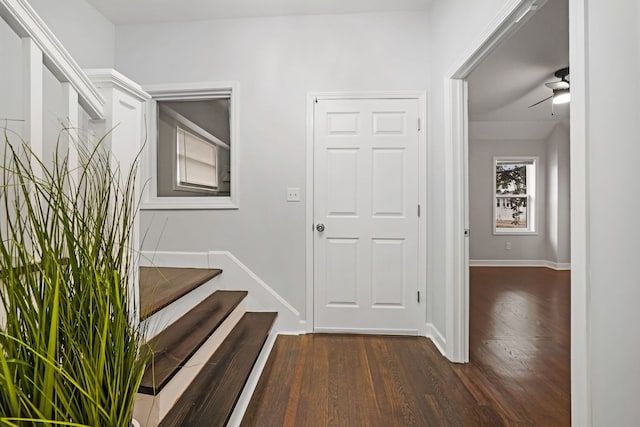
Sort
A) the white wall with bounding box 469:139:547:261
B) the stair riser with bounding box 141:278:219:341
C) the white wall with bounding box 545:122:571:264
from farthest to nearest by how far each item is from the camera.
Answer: the white wall with bounding box 469:139:547:261 < the white wall with bounding box 545:122:571:264 < the stair riser with bounding box 141:278:219:341

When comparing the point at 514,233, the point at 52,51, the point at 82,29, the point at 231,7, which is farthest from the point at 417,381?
the point at 514,233

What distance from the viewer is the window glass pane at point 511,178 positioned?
6539 mm

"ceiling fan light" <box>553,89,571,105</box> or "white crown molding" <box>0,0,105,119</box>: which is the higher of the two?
"ceiling fan light" <box>553,89,571,105</box>

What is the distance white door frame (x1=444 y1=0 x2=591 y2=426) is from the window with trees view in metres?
4.79

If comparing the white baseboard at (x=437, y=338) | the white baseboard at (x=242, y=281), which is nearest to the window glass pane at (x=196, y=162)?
the white baseboard at (x=242, y=281)

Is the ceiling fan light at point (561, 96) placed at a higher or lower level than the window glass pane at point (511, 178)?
higher

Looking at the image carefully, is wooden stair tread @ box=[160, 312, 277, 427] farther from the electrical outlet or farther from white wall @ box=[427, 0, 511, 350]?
white wall @ box=[427, 0, 511, 350]

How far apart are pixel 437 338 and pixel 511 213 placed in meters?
4.97

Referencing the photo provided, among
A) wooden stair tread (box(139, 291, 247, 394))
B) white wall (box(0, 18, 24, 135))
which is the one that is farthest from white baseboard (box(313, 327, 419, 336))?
white wall (box(0, 18, 24, 135))

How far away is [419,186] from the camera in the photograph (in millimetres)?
2855

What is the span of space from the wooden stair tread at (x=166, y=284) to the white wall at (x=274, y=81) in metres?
0.30

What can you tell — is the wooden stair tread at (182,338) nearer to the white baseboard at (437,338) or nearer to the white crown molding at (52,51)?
the white crown molding at (52,51)

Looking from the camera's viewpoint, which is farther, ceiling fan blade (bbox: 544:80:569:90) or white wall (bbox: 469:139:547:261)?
white wall (bbox: 469:139:547:261)

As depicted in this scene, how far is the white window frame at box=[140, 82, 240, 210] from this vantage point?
2967 mm
